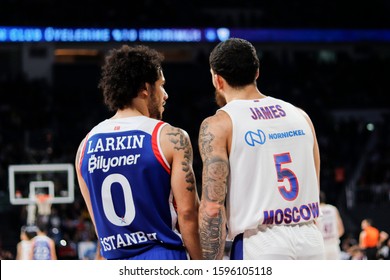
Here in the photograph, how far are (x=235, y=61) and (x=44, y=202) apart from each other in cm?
1258

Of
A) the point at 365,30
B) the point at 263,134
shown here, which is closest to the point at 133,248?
the point at 263,134

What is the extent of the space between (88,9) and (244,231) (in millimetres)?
20855

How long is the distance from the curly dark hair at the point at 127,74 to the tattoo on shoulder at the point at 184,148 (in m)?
0.33

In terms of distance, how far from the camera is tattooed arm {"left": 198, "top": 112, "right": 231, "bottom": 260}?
3.67 meters

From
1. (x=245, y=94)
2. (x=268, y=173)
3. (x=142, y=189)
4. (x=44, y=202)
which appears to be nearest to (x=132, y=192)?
(x=142, y=189)

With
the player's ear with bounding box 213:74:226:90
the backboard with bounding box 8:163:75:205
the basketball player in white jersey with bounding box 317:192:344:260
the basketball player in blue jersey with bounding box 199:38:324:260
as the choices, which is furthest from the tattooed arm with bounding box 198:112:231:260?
the backboard with bounding box 8:163:75:205

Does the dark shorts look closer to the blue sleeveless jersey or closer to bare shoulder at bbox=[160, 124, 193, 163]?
the blue sleeveless jersey

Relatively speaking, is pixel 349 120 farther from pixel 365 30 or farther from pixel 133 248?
pixel 133 248

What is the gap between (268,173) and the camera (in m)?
3.68

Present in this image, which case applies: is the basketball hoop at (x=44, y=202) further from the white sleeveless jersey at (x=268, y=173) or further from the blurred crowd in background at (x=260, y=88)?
the white sleeveless jersey at (x=268, y=173)

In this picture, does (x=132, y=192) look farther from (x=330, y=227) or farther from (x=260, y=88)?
(x=260, y=88)

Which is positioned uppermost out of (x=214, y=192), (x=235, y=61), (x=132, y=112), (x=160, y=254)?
(x=235, y=61)

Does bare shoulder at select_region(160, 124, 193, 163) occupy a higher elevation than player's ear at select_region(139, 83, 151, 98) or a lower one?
lower

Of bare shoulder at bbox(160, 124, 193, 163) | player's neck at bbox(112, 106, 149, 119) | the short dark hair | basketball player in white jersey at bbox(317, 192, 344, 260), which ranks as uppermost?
the short dark hair
